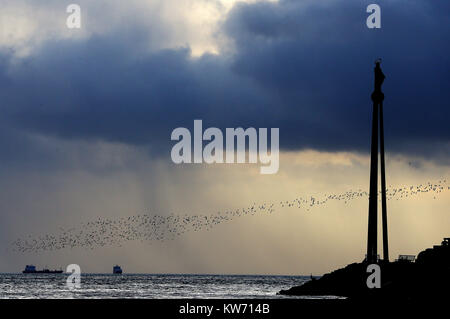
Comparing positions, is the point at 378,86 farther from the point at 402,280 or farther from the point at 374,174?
the point at 402,280

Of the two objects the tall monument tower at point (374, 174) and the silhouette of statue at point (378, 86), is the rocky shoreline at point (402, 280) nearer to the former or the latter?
the tall monument tower at point (374, 174)

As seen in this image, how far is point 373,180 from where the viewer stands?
75250 millimetres

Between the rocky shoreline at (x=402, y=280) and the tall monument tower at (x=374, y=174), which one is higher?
the tall monument tower at (x=374, y=174)

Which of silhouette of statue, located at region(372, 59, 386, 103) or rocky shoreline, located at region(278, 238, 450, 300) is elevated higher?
silhouette of statue, located at region(372, 59, 386, 103)

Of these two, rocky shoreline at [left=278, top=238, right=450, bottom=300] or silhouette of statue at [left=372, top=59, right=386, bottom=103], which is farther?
silhouette of statue at [left=372, top=59, right=386, bottom=103]

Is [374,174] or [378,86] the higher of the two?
[378,86]

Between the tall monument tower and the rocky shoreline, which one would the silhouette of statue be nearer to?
the tall monument tower

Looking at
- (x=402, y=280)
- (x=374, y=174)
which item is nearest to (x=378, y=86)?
(x=374, y=174)

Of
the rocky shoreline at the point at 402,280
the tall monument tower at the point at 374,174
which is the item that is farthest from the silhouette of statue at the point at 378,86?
the rocky shoreline at the point at 402,280

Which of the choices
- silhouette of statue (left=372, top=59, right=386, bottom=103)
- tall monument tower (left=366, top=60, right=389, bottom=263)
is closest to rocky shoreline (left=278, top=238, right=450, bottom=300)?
tall monument tower (left=366, top=60, right=389, bottom=263)
